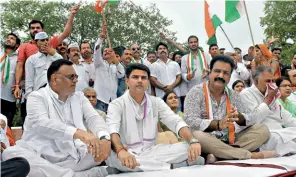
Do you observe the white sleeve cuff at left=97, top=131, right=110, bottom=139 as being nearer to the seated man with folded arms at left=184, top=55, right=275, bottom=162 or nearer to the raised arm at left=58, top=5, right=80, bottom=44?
the seated man with folded arms at left=184, top=55, right=275, bottom=162

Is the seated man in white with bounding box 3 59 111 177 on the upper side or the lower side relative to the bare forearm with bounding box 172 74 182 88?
lower

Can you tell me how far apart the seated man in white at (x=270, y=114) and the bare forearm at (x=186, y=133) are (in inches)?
44.4

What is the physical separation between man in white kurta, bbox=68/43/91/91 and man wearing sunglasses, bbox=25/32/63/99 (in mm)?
735

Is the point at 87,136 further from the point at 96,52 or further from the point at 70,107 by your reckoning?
the point at 96,52

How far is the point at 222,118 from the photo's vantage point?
4664mm

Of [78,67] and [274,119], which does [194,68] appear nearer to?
[78,67]

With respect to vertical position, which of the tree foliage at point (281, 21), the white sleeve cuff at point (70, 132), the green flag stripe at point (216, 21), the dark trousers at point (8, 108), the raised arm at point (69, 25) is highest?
the tree foliage at point (281, 21)

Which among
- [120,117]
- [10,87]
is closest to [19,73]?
[10,87]

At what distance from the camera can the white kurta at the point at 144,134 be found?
3818mm

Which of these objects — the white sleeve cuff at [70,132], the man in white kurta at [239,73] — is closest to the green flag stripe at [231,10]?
the man in white kurta at [239,73]

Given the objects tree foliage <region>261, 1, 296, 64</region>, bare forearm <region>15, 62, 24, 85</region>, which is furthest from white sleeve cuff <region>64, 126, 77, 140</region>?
tree foliage <region>261, 1, 296, 64</region>

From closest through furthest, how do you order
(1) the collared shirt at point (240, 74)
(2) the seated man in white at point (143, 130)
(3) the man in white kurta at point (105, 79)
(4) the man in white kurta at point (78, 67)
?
(2) the seated man in white at point (143, 130) → (4) the man in white kurta at point (78, 67) → (3) the man in white kurta at point (105, 79) → (1) the collared shirt at point (240, 74)

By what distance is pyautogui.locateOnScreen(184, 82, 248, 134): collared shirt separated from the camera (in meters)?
4.49

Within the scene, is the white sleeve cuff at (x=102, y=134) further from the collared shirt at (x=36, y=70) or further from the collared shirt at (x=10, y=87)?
the collared shirt at (x=10, y=87)
